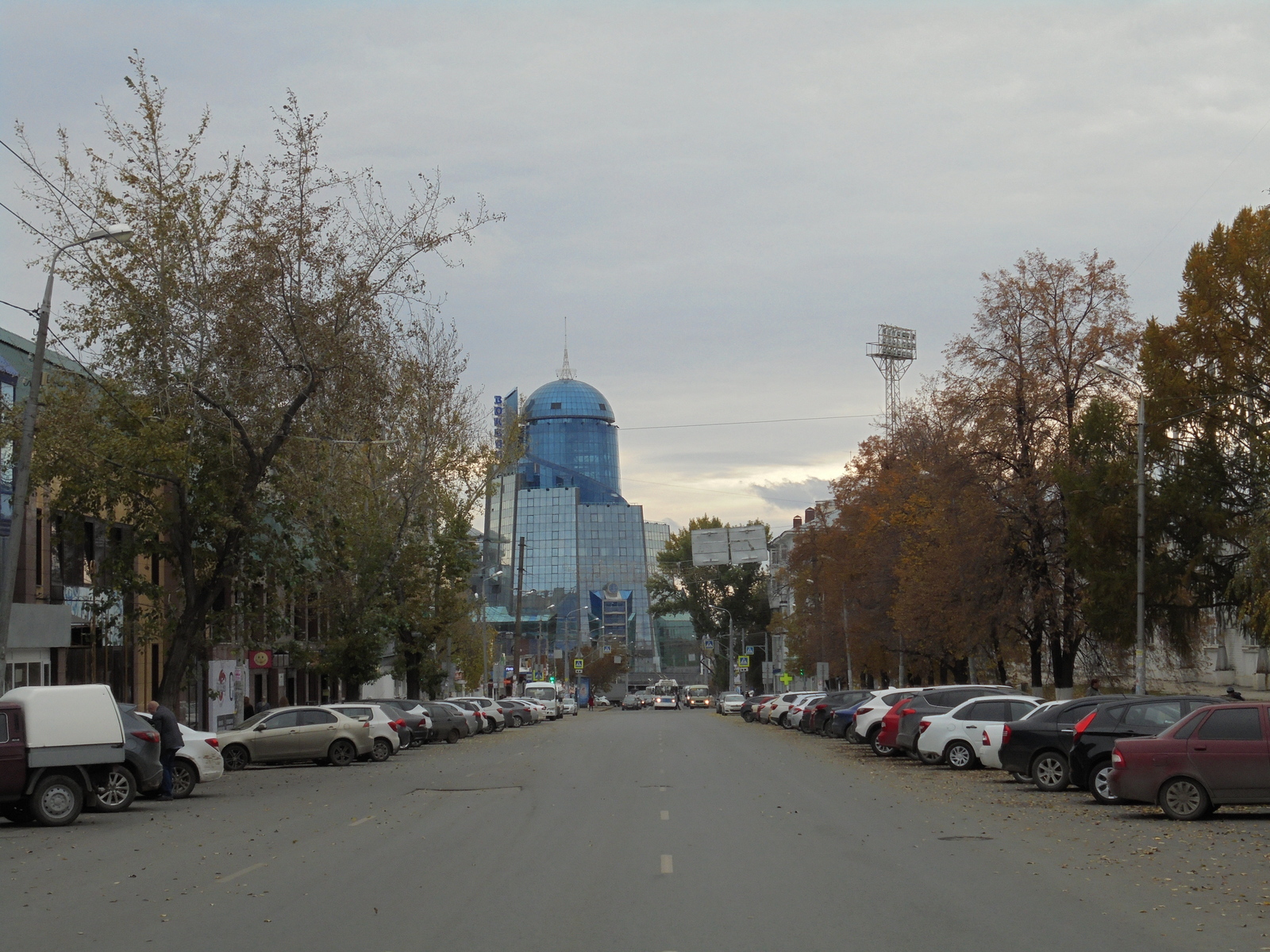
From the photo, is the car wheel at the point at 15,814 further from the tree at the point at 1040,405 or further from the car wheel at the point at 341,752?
the tree at the point at 1040,405

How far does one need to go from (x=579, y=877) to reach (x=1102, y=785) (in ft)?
32.7

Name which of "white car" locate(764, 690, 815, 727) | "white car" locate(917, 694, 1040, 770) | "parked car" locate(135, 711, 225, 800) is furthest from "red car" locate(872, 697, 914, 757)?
"white car" locate(764, 690, 815, 727)

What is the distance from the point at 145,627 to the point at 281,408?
21.3 ft

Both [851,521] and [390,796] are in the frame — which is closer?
[390,796]

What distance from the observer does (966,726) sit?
2712 cm

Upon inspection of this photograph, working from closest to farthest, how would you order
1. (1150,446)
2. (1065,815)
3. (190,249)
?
(1065,815) → (190,249) → (1150,446)

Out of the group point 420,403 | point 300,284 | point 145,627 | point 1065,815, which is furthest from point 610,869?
point 420,403

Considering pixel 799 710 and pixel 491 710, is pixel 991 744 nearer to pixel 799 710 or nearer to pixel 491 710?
pixel 799 710

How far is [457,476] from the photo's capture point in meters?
46.6

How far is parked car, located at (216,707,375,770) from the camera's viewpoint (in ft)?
105

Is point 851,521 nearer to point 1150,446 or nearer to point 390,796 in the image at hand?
point 1150,446

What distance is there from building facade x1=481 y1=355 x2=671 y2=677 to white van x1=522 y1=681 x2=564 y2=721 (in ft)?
214

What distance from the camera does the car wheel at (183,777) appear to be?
23580 millimetres

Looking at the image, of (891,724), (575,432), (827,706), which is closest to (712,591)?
(827,706)
